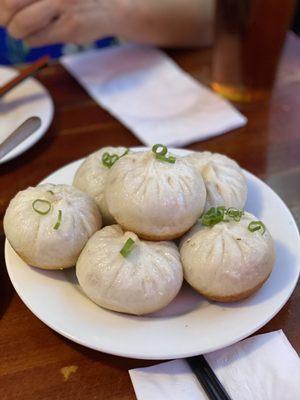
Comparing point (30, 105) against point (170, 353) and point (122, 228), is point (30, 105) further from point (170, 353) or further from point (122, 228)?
point (170, 353)

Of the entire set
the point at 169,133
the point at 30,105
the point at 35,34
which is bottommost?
the point at 169,133

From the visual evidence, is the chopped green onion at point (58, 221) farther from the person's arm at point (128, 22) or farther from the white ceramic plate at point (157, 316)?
the person's arm at point (128, 22)

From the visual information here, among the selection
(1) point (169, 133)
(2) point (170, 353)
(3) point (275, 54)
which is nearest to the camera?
(2) point (170, 353)

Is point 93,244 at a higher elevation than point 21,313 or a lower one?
higher

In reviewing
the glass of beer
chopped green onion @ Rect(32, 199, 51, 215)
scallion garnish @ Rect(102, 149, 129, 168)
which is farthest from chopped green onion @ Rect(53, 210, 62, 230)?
the glass of beer

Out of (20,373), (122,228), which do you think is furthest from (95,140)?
(20,373)

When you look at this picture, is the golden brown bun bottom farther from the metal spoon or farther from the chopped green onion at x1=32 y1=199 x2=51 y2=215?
the metal spoon

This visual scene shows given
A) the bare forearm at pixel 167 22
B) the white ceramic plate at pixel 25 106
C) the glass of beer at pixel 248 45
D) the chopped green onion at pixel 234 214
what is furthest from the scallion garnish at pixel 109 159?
the bare forearm at pixel 167 22
